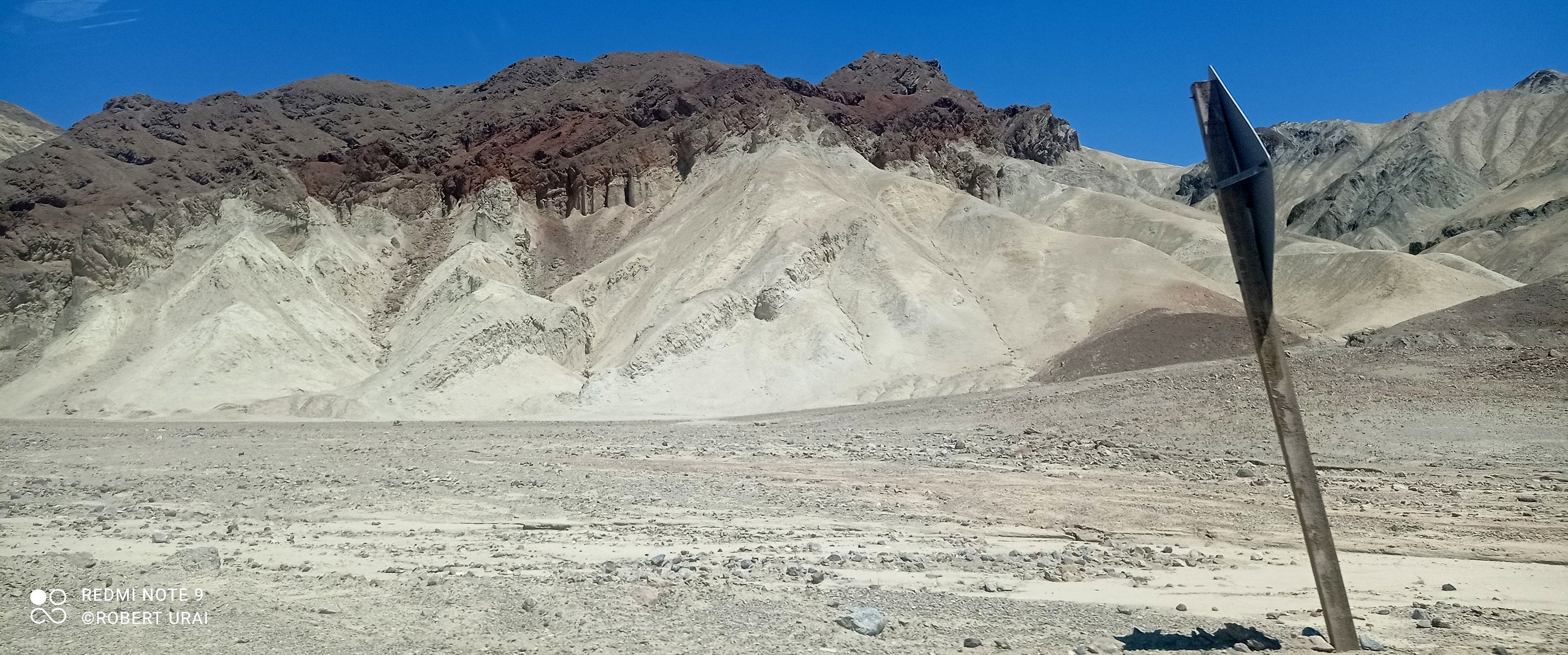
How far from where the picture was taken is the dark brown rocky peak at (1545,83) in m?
106

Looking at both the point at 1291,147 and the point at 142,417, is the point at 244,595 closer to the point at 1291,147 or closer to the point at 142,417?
the point at 142,417

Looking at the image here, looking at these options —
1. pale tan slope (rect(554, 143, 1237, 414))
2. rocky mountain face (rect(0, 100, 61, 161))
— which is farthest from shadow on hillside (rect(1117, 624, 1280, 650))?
rocky mountain face (rect(0, 100, 61, 161))

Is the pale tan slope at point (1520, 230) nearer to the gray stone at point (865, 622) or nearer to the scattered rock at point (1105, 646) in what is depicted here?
the scattered rock at point (1105, 646)

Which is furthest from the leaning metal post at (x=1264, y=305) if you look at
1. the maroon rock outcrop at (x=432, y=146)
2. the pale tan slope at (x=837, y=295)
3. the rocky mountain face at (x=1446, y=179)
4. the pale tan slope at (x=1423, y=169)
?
the pale tan slope at (x=1423, y=169)

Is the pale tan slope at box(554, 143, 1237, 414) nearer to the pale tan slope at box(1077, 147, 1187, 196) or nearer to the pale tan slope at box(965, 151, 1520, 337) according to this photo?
the pale tan slope at box(965, 151, 1520, 337)

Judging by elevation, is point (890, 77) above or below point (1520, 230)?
above

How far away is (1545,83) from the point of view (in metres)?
108

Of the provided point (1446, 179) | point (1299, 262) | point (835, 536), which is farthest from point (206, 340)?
point (1446, 179)

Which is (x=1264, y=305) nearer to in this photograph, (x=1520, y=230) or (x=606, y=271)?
(x=606, y=271)

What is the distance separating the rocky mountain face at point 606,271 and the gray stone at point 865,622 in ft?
89.6

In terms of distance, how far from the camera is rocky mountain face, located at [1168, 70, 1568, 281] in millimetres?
70000

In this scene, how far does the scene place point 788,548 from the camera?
9.42 meters

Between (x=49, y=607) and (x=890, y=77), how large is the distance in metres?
105

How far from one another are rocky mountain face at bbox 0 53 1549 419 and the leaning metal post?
1100 inches
